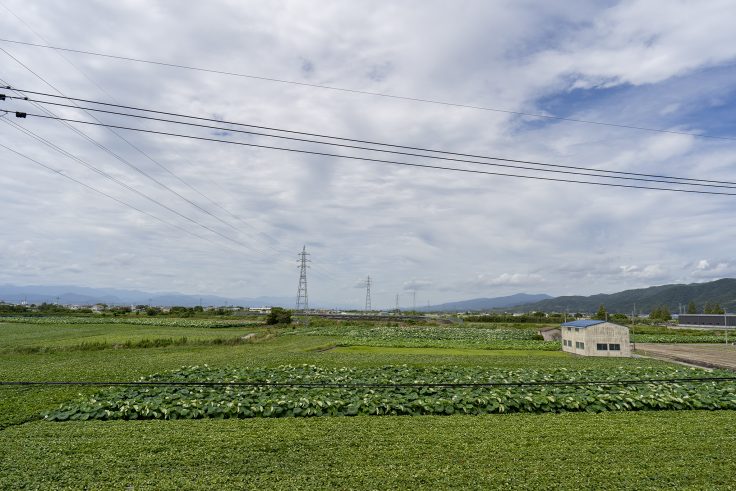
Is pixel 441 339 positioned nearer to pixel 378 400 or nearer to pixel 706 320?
pixel 378 400

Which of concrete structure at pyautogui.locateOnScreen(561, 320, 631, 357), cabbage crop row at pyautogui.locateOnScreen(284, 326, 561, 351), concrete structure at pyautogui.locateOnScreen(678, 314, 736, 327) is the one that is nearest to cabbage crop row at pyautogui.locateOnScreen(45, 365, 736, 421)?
concrete structure at pyautogui.locateOnScreen(561, 320, 631, 357)

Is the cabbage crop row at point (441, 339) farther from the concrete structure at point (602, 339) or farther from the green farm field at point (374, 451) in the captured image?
the green farm field at point (374, 451)

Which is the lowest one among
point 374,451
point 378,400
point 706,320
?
point 706,320

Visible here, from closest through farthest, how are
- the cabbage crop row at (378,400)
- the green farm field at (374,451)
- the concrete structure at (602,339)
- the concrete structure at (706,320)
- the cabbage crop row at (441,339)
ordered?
1. the green farm field at (374,451)
2. the cabbage crop row at (378,400)
3. the concrete structure at (602,339)
4. the cabbage crop row at (441,339)
5. the concrete structure at (706,320)

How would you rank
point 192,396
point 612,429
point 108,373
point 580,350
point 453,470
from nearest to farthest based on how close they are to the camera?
point 453,470
point 612,429
point 192,396
point 108,373
point 580,350

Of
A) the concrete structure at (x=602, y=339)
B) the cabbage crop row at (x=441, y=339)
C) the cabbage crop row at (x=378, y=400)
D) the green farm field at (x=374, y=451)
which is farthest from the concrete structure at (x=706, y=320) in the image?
the green farm field at (x=374, y=451)

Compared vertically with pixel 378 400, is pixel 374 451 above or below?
below

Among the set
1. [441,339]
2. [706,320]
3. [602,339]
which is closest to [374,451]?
[602,339]

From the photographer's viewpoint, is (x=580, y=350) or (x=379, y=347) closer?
(x=580, y=350)

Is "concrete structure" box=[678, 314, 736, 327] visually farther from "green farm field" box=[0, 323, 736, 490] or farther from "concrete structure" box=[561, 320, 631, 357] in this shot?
"green farm field" box=[0, 323, 736, 490]

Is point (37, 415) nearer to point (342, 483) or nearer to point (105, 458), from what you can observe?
point (105, 458)

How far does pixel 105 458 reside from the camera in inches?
374

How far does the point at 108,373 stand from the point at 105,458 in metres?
14.5

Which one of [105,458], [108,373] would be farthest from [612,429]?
[108,373]
